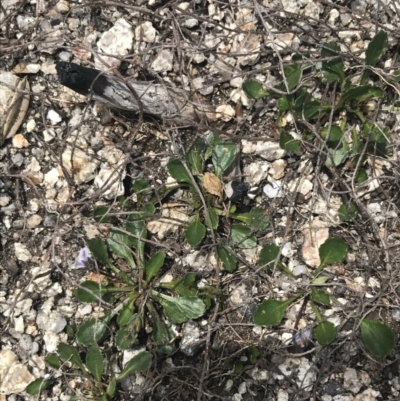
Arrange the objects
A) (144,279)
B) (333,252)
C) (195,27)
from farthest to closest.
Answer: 1. (195,27)
2. (144,279)
3. (333,252)

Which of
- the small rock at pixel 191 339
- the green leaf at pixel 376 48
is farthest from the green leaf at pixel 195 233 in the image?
the green leaf at pixel 376 48

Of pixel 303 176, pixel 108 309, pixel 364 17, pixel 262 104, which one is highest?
pixel 364 17

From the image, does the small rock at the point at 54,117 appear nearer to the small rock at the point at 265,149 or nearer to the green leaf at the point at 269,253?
the small rock at the point at 265,149

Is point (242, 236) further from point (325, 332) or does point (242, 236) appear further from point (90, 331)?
point (90, 331)

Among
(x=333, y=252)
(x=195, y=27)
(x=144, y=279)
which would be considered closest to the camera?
(x=333, y=252)

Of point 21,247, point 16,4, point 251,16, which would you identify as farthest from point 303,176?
point 16,4

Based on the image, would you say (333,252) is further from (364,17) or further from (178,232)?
(364,17)
